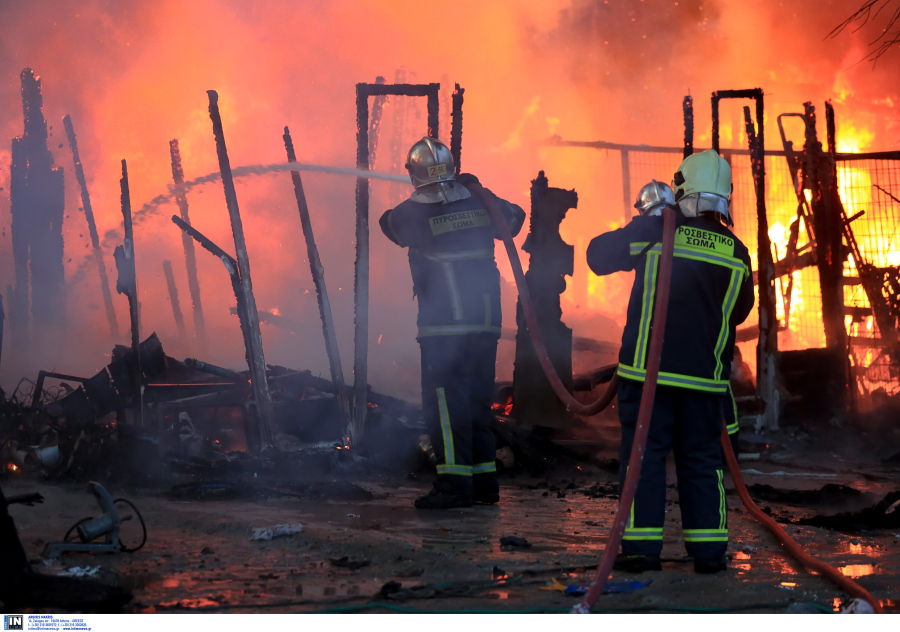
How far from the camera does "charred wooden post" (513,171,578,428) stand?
8.55 metres

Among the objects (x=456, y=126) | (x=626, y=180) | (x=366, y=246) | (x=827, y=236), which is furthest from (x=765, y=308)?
(x=626, y=180)

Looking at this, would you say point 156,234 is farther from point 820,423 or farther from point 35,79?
point 820,423

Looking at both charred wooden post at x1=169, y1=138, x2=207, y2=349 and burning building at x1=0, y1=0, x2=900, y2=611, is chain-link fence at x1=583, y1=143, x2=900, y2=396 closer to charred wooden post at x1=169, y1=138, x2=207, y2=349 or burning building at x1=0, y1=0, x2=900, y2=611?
burning building at x1=0, y1=0, x2=900, y2=611

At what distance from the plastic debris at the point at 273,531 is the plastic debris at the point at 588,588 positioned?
134cm

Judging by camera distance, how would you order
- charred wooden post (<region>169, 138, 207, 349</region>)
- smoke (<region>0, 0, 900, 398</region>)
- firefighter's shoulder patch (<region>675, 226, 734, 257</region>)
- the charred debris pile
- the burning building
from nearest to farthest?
firefighter's shoulder patch (<region>675, 226, 734, 257</region>) → the burning building → the charred debris pile → charred wooden post (<region>169, 138, 207, 349</region>) → smoke (<region>0, 0, 900, 398</region>)

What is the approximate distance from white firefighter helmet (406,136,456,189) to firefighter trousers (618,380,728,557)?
197 centimetres

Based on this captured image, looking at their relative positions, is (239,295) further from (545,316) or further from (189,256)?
(189,256)

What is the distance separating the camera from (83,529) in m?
2.99

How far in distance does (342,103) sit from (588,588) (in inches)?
660

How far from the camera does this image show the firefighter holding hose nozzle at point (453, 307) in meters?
4.53

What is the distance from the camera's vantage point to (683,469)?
3184 millimetres

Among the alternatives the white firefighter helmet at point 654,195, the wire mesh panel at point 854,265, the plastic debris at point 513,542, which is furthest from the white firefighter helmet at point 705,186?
the wire mesh panel at point 854,265

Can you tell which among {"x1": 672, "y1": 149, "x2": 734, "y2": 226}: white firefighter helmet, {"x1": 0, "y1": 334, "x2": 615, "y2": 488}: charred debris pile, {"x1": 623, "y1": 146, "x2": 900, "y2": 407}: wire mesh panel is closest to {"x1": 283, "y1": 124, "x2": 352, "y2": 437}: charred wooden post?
{"x1": 0, "y1": 334, "x2": 615, "y2": 488}: charred debris pile
